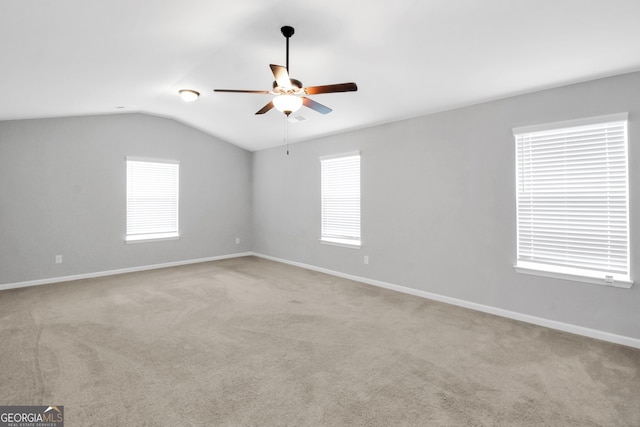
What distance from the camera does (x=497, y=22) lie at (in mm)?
2555

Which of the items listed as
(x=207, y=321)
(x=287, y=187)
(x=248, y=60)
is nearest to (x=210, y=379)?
(x=207, y=321)

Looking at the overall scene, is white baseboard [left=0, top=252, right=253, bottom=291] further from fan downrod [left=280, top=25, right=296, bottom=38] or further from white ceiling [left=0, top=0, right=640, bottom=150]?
fan downrod [left=280, top=25, right=296, bottom=38]

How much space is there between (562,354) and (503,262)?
115cm

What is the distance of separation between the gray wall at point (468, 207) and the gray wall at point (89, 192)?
245 centimetres

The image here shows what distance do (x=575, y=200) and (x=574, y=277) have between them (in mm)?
786

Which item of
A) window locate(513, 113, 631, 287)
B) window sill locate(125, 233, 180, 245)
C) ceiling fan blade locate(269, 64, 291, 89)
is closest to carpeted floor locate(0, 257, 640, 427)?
window locate(513, 113, 631, 287)

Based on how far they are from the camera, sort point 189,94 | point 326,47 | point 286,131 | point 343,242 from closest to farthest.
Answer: point 326,47 < point 189,94 < point 343,242 < point 286,131

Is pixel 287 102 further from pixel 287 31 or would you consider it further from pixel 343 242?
pixel 343 242

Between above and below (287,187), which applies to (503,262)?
below

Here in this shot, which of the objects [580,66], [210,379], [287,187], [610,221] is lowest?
[210,379]

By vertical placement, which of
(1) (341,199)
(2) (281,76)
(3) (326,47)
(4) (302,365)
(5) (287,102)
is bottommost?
(4) (302,365)

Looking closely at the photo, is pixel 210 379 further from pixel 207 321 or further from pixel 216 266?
pixel 216 266

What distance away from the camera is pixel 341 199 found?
18.5 ft

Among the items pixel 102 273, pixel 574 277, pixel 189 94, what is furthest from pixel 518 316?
pixel 102 273
